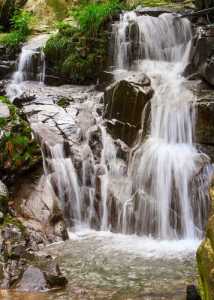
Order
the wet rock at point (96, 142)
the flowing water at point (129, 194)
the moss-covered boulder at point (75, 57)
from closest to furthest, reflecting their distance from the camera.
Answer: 1. the flowing water at point (129, 194)
2. the wet rock at point (96, 142)
3. the moss-covered boulder at point (75, 57)

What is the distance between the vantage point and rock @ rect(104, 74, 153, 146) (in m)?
10.5

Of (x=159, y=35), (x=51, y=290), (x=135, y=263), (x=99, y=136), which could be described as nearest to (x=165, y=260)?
(x=135, y=263)

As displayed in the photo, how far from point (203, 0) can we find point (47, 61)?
4585 millimetres

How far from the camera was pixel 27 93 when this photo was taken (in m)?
12.6

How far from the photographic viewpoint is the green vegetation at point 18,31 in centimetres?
1515

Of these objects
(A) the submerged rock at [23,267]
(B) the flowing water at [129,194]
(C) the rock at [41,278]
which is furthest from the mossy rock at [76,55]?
(C) the rock at [41,278]

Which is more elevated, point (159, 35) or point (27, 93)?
point (159, 35)

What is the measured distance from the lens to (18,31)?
15.8 m

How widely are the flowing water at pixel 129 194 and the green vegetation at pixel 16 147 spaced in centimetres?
41

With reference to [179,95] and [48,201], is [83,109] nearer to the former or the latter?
[179,95]

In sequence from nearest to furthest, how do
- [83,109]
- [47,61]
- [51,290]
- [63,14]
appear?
[51,290] < [83,109] < [47,61] < [63,14]

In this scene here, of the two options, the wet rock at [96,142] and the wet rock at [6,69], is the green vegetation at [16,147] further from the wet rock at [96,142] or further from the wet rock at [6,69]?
the wet rock at [6,69]

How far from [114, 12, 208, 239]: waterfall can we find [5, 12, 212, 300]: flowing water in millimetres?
20

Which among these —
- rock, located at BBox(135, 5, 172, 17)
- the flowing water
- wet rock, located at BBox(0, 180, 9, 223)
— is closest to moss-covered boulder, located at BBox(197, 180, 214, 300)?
the flowing water
